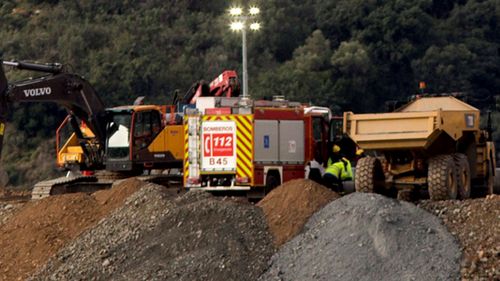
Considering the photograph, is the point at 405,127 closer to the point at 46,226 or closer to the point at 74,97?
the point at 46,226

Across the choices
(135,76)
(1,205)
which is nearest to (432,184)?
(1,205)

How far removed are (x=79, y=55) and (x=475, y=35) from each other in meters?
24.4

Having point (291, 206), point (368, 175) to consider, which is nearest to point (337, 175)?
point (368, 175)

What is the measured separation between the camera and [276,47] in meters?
76.4

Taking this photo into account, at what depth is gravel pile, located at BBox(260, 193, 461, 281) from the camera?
17953 mm

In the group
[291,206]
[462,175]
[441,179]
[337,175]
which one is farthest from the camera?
[337,175]

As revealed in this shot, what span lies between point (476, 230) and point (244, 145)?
10.5m

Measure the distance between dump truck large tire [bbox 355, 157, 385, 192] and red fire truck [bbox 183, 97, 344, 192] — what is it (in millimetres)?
3976

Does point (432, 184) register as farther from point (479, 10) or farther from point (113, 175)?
point (479, 10)

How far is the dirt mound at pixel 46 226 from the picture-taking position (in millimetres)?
22562

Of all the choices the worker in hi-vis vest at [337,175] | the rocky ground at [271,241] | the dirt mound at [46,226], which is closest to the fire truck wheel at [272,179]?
the worker in hi-vis vest at [337,175]

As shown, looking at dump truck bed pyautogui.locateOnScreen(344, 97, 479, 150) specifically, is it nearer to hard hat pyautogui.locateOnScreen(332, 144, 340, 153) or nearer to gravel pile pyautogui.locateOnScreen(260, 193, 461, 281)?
gravel pile pyautogui.locateOnScreen(260, 193, 461, 281)

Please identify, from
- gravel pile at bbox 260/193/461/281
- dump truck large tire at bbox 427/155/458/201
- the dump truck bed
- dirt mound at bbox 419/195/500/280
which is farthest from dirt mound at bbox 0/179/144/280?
dirt mound at bbox 419/195/500/280

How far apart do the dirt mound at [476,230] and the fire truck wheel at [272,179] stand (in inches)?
280
